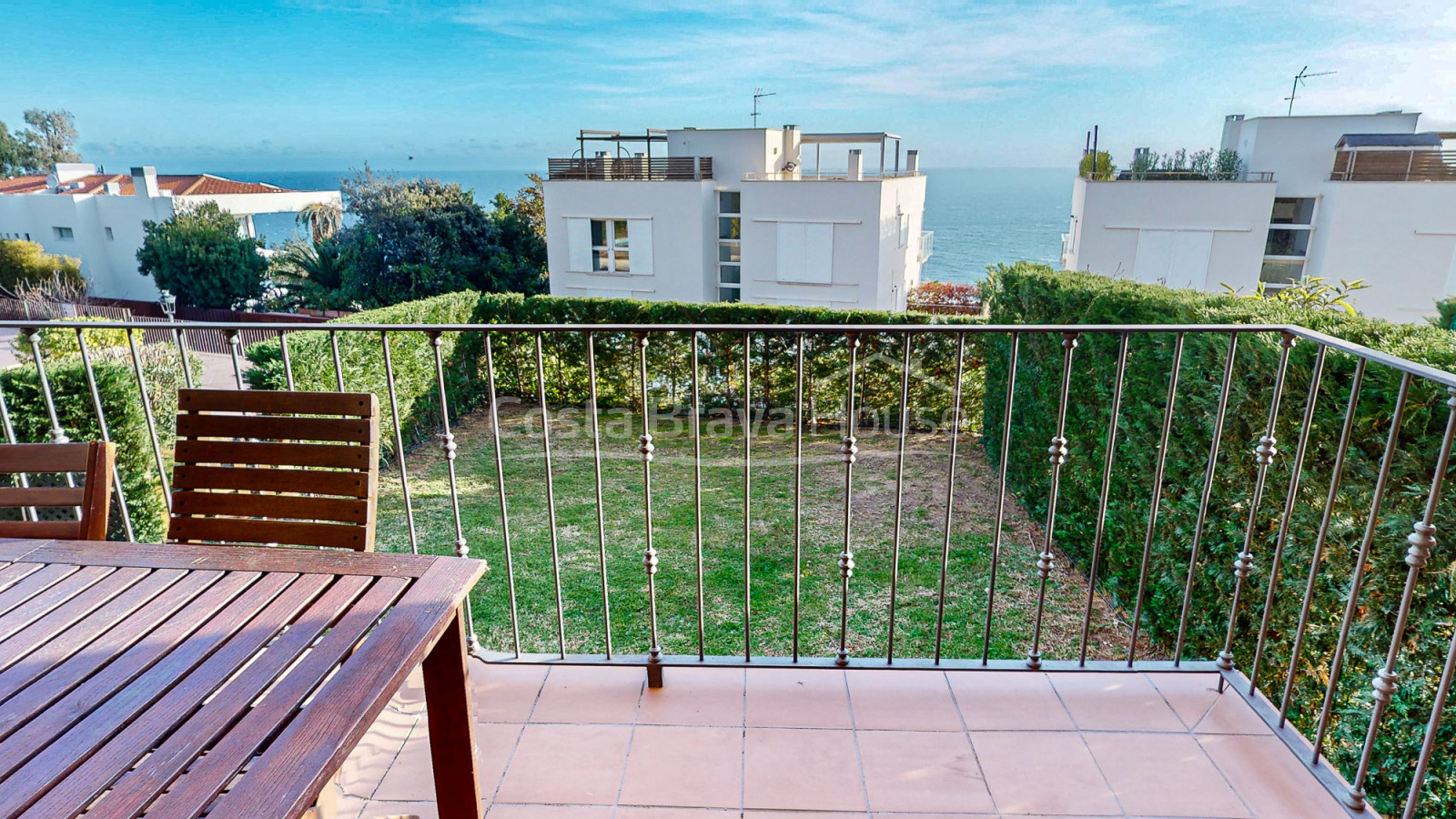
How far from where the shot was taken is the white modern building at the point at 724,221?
1570cm

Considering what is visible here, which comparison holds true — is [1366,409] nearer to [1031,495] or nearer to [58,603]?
[58,603]

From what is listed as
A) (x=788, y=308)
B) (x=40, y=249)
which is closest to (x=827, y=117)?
(x=788, y=308)

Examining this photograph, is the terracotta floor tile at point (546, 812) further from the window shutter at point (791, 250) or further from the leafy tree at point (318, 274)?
the leafy tree at point (318, 274)

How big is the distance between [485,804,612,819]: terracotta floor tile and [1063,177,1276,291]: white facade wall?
14.0 meters

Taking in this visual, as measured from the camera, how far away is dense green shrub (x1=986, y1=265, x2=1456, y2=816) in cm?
198

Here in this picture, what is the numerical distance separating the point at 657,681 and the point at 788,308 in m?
8.34

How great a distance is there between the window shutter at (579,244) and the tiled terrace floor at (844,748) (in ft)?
51.2

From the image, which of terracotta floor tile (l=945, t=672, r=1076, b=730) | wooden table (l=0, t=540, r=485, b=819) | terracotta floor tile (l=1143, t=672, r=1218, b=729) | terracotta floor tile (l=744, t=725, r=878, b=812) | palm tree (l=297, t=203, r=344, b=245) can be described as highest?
palm tree (l=297, t=203, r=344, b=245)

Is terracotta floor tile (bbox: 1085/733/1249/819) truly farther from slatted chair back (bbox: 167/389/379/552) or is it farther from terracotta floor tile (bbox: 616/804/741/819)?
slatted chair back (bbox: 167/389/379/552)

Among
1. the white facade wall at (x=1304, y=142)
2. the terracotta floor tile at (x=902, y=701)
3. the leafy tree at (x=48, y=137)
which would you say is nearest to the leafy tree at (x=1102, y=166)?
the white facade wall at (x=1304, y=142)

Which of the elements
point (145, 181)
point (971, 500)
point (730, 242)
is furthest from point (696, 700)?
point (145, 181)

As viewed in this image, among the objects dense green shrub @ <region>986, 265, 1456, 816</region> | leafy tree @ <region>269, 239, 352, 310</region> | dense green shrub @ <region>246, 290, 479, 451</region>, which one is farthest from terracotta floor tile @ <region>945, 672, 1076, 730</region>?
leafy tree @ <region>269, 239, 352, 310</region>

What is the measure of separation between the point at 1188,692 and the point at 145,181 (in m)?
32.0

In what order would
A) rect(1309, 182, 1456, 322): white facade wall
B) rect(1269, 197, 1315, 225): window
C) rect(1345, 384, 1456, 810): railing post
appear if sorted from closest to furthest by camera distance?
rect(1345, 384, 1456, 810): railing post → rect(1309, 182, 1456, 322): white facade wall → rect(1269, 197, 1315, 225): window
